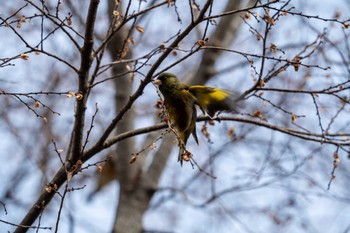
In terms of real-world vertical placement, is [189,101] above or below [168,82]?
below

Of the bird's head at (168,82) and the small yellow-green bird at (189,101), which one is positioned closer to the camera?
the small yellow-green bird at (189,101)

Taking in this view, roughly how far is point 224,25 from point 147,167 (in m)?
2.28

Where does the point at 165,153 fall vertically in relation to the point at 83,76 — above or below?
above

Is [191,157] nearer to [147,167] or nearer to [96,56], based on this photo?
[96,56]

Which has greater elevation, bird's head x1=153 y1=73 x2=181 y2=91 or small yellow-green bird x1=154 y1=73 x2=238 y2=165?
bird's head x1=153 y1=73 x2=181 y2=91

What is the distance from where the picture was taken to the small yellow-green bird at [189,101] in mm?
3492

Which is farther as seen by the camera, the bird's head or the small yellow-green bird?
the bird's head

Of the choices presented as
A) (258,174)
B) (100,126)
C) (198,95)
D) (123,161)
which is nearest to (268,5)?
(198,95)

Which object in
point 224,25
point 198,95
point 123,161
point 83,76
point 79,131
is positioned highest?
point 224,25

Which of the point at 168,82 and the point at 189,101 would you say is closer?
the point at 189,101

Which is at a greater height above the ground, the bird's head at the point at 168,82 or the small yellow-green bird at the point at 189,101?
the bird's head at the point at 168,82

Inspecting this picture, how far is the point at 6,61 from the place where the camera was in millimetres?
2646

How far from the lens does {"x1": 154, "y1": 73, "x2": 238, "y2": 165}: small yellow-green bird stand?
11.5ft

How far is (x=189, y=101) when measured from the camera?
3.84 m
